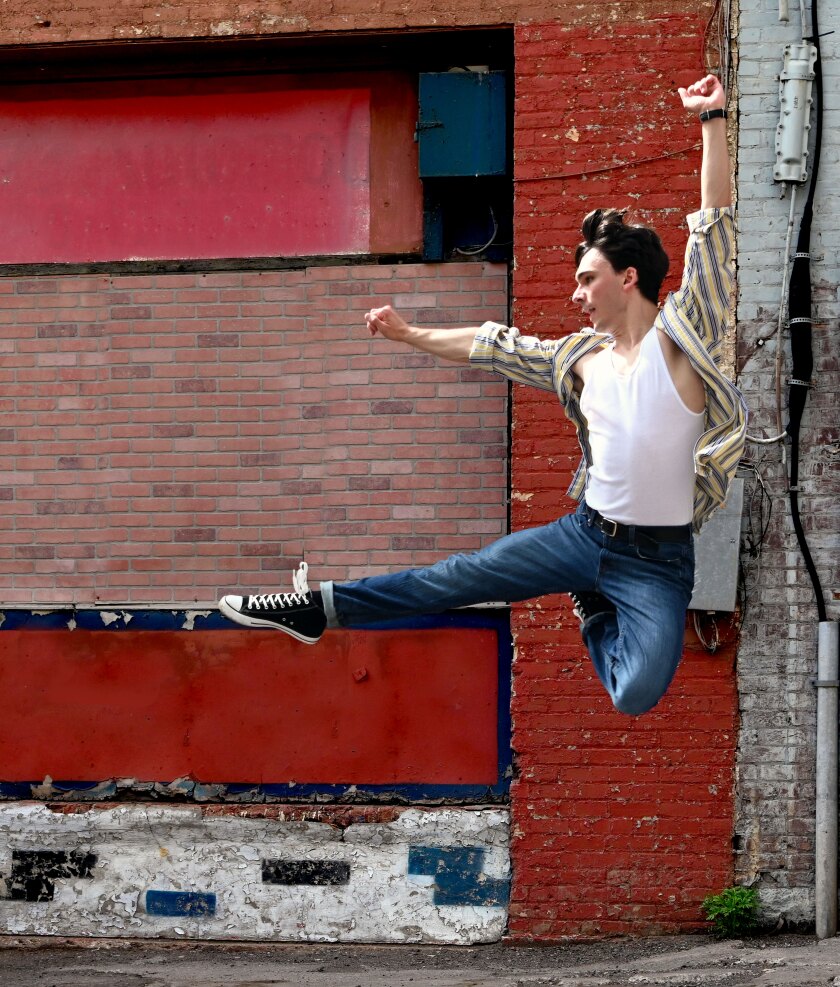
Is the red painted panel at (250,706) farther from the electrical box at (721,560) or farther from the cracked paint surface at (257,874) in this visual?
the electrical box at (721,560)

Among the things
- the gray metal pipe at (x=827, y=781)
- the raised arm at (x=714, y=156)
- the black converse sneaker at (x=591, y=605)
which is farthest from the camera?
the gray metal pipe at (x=827, y=781)

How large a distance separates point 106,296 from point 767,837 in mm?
4366

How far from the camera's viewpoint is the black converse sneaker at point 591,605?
15.6 feet

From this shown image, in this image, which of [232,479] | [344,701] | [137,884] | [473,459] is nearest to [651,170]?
[473,459]

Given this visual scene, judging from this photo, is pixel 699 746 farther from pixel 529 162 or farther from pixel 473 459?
pixel 529 162

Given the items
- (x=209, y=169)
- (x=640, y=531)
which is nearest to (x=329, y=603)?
(x=640, y=531)

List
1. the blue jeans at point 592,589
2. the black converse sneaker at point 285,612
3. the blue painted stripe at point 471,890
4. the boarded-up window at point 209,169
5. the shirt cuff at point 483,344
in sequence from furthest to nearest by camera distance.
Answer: the boarded-up window at point 209,169 < the blue painted stripe at point 471,890 < the black converse sneaker at point 285,612 < the shirt cuff at point 483,344 < the blue jeans at point 592,589

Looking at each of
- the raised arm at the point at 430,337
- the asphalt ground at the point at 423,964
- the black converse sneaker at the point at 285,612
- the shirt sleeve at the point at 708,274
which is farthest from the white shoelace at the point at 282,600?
the asphalt ground at the point at 423,964

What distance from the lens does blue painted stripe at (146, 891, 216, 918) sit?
6.97 m

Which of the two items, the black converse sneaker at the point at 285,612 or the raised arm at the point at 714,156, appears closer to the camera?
the raised arm at the point at 714,156

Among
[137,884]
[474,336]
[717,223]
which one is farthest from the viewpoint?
[137,884]

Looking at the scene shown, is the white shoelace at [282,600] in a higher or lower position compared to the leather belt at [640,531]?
lower

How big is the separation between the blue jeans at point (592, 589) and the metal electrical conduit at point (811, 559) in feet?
7.11

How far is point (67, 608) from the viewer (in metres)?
7.20
